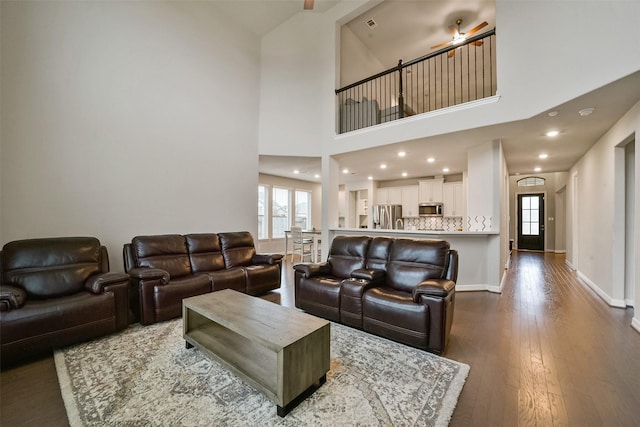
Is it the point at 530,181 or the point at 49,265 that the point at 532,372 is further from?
the point at 530,181

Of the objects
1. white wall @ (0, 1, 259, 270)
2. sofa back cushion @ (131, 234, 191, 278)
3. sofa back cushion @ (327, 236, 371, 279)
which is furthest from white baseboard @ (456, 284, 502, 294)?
sofa back cushion @ (131, 234, 191, 278)

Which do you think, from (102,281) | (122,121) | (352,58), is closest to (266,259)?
(102,281)

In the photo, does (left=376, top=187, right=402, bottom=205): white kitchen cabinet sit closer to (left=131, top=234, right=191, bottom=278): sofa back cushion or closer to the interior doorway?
the interior doorway

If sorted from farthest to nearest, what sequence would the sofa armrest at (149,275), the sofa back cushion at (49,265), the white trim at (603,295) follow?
the white trim at (603,295) → the sofa armrest at (149,275) → the sofa back cushion at (49,265)

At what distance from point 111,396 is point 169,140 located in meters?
3.60

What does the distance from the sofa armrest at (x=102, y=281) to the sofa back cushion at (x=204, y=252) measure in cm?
110

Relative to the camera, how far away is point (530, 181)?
405 inches

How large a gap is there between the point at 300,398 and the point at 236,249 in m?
3.07

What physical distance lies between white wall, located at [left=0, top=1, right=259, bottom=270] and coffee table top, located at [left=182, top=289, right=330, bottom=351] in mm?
2307

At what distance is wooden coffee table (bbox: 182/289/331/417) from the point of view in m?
1.59

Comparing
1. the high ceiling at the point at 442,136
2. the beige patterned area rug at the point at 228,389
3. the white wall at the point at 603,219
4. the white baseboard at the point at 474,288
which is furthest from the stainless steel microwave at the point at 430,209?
the beige patterned area rug at the point at 228,389

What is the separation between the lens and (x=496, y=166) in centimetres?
447

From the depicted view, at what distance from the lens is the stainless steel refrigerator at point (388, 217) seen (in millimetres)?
8125

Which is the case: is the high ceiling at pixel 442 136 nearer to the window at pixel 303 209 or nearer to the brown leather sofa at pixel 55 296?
the window at pixel 303 209
